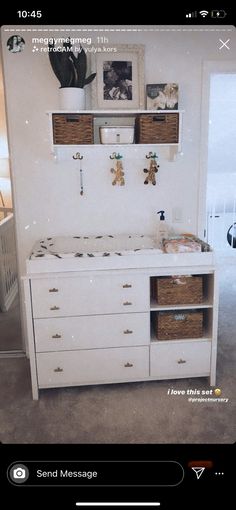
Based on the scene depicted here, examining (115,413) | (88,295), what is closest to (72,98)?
(88,295)

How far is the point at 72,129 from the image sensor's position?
6.50 ft

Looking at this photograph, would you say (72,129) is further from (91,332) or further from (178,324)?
(178,324)

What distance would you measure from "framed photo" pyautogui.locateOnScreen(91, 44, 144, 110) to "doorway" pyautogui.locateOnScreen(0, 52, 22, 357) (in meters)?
0.54

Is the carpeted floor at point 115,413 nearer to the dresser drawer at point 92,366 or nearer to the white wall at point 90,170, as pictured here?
the dresser drawer at point 92,366

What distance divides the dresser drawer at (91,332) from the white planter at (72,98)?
42.4 inches

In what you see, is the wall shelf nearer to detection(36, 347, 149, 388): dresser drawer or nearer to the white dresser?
Result: the white dresser

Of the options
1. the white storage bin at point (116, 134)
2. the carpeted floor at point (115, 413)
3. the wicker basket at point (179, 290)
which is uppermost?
the white storage bin at point (116, 134)

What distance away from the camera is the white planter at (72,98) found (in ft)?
6.44

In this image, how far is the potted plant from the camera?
6.31 ft

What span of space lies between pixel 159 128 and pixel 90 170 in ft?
1.58

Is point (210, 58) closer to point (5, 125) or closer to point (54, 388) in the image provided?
point (5, 125)
